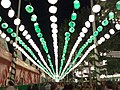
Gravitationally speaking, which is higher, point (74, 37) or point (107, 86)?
point (74, 37)

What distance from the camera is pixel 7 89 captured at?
673 centimetres

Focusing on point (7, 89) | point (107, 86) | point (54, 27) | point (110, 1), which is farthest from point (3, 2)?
point (110, 1)

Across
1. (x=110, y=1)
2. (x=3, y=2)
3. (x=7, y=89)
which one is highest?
(x=110, y=1)

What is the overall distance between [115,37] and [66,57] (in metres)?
6.66

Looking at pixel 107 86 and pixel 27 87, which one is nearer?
pixel 107 86

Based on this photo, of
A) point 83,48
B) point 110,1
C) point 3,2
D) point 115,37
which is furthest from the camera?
point 83,48

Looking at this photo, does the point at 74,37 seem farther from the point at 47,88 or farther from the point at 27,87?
the point at 27,87

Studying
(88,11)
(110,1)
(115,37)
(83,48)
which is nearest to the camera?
(110,1)

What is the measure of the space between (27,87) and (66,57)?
32.0ft

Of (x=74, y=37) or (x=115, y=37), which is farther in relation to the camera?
(x=74, y=37)

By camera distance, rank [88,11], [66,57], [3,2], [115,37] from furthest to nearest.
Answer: [66,57], [88,11], [115,37], [3,2]

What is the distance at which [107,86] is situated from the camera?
6.93 metres

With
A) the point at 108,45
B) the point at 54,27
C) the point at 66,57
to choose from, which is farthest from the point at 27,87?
the point at 66,57

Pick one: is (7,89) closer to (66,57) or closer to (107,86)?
(107,86)
